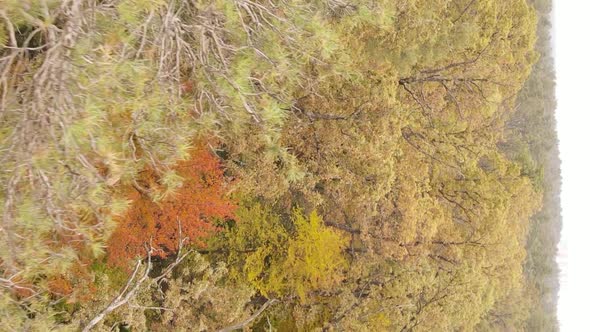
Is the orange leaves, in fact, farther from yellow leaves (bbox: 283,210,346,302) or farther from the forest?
yellow leaves (bbox: 283,210,346,302)

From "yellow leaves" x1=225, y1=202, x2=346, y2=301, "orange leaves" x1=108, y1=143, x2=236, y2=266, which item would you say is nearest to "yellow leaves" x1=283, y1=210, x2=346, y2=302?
"yellow leaves" x1=225, y1=202, x2=346, y2=301

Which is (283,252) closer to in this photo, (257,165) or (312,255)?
(312,255)

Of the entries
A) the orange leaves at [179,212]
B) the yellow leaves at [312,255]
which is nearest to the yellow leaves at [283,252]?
the yellow leaves at [312,255]

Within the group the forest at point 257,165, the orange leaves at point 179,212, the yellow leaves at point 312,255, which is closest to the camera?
the forest at point 257,165

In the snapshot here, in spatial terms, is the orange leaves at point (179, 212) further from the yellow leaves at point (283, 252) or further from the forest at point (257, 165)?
the yellow leaves at point (283, 252)

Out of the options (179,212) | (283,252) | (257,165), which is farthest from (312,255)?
(179,212)

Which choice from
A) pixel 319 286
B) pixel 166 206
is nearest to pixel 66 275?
pixel 166 206
